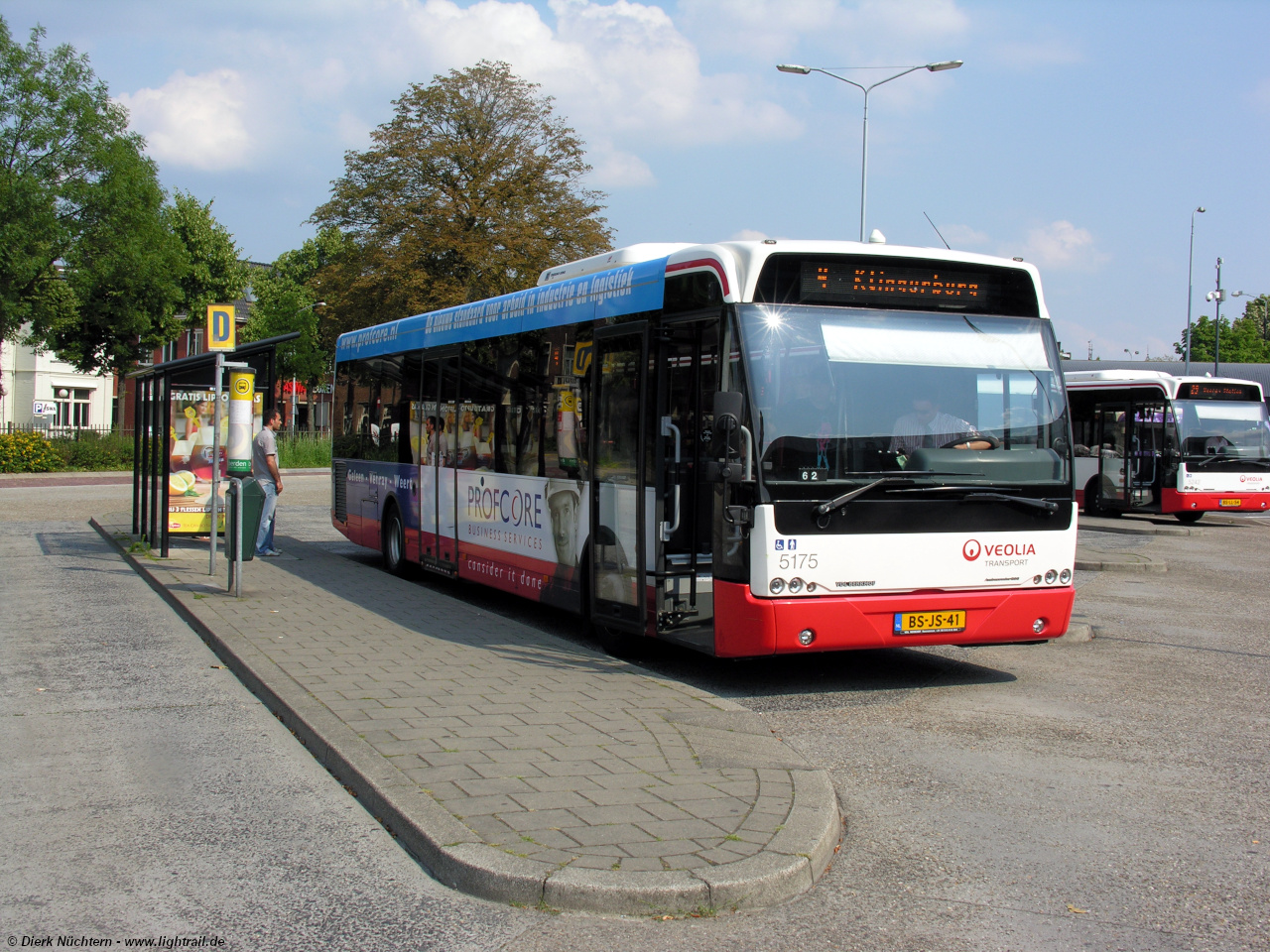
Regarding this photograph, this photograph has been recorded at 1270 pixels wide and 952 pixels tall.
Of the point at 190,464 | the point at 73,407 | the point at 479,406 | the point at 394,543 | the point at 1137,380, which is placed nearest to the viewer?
the point at 479,406

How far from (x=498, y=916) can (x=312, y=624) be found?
5968 millimetres

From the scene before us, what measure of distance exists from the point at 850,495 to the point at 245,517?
21.8 feet

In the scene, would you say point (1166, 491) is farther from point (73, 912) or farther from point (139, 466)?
point (73, 912)

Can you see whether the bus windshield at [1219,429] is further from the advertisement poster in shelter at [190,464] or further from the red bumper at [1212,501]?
the advertisement poster in shelter at [190,464]

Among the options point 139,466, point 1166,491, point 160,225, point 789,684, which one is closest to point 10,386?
point 160,225

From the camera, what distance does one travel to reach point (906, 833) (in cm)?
495

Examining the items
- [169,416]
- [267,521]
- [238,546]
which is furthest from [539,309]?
[169,416]

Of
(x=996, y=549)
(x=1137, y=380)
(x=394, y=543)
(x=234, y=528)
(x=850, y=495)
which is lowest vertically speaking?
(x=394, y=543)

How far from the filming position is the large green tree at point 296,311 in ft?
207

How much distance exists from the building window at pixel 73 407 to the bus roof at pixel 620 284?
62973 mm

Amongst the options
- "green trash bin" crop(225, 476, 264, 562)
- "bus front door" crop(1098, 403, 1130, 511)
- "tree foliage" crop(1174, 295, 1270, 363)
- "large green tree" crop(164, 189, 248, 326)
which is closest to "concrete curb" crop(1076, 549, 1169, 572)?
"bus front door" crop(1098, 403, 1130, 511)

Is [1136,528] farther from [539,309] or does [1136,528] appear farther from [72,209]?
[72,209]

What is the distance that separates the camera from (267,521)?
15.0 metres

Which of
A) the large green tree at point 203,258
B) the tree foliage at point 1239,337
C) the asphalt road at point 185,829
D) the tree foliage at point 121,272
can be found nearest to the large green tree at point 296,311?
the large green tree at point 203,258
